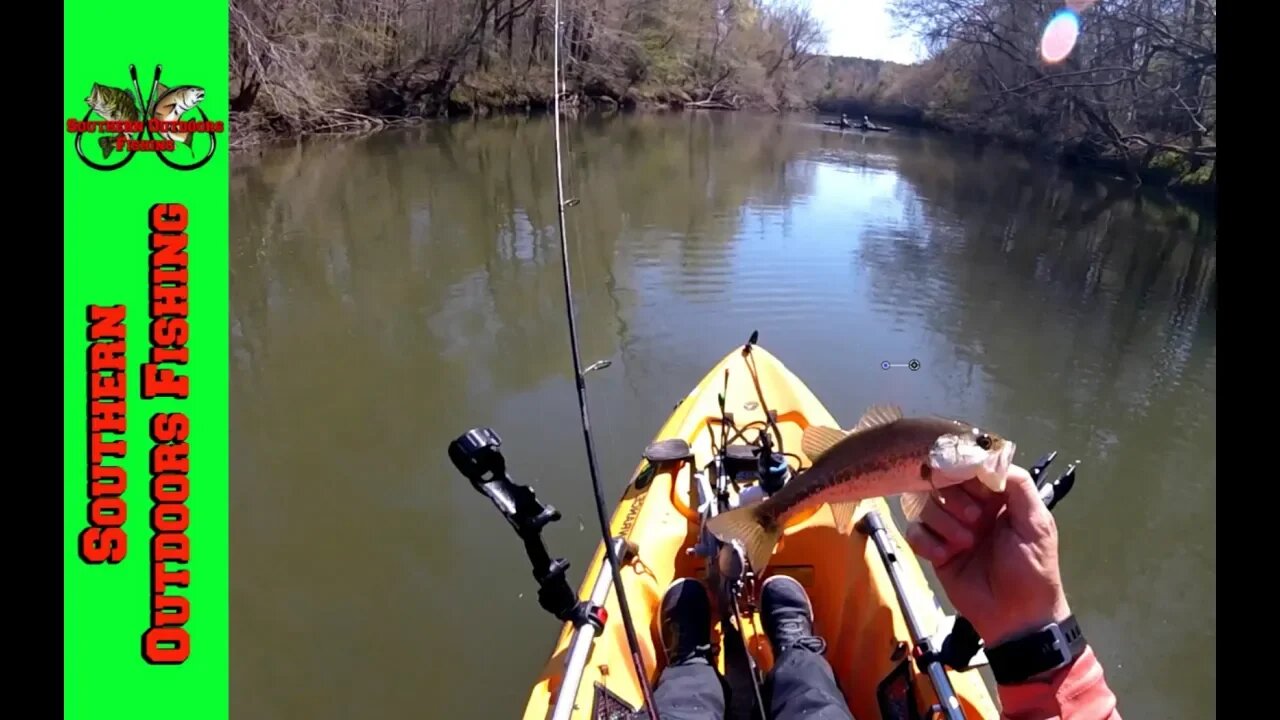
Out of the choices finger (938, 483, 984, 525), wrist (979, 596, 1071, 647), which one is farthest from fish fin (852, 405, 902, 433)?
wrist (979, 596, 1071, 647)

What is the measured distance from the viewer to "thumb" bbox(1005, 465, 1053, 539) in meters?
1.71

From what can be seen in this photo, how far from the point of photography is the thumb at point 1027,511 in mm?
1712

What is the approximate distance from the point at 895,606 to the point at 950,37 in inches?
1474

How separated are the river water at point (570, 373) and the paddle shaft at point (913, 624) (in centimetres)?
199

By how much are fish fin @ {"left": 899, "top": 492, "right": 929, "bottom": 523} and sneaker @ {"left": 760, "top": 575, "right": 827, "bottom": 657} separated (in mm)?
1240

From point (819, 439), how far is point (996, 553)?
1.65 ft

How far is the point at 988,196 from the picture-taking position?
→ 822 inches

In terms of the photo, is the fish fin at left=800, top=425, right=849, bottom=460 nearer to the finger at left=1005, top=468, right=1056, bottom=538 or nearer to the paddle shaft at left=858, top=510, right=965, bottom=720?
the finger at left=1005, top=468, right=1056, bottom=538

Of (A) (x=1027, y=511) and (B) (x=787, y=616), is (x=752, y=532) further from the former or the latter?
(B) (x=787, y=616)

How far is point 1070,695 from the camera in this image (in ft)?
5.64

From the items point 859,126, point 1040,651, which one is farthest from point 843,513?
point 859,126

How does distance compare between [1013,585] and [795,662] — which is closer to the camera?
[1013,585]
